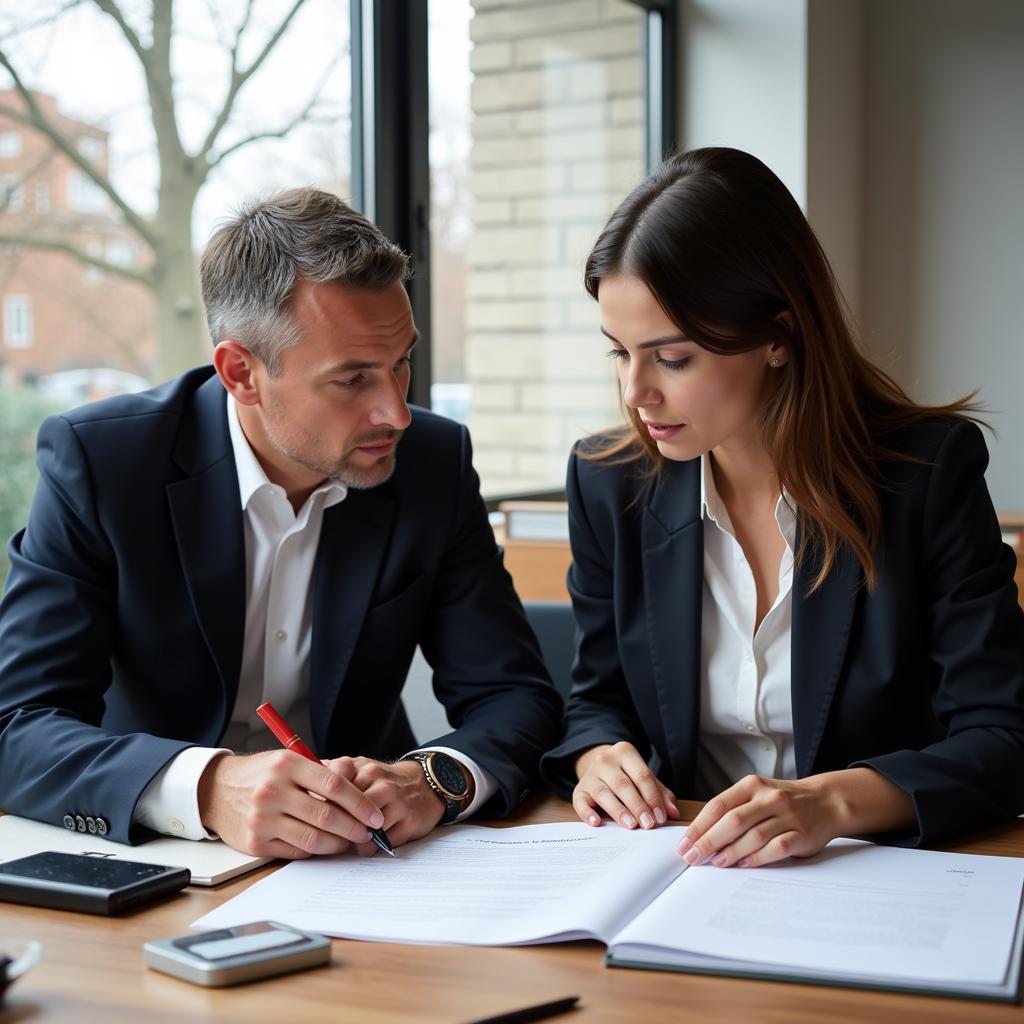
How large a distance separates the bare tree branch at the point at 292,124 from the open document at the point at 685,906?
165 cm

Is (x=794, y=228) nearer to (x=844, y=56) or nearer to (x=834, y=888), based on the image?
(x=834, y=888)

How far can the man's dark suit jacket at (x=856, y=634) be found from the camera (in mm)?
1580

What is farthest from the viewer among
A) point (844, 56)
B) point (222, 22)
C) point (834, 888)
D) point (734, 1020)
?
point (844, 56)

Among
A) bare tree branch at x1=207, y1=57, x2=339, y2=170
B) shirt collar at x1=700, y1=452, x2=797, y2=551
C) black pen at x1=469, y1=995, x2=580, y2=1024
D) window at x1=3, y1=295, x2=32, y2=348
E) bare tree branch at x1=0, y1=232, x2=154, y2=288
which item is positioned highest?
bare tree branch at x1=207, y1=57, x2=339, y2=170

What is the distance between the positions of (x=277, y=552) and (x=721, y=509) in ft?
2.07

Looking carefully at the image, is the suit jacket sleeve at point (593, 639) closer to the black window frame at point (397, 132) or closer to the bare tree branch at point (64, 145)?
the bare tree branch at point (64, 145)

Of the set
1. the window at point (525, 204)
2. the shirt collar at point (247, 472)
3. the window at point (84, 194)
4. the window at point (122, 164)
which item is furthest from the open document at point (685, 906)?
the window at point (525, 204)

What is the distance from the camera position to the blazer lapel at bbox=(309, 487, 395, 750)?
5.90 ft

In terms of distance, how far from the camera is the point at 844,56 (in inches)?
173

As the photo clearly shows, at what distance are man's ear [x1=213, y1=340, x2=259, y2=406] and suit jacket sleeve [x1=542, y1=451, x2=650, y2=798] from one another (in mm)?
481

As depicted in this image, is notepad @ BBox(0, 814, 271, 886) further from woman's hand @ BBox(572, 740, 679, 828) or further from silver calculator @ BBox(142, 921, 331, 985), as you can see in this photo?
woman's hand @ BBox(572, 740, 679, 828)

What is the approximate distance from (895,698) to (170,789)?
92 centimetres

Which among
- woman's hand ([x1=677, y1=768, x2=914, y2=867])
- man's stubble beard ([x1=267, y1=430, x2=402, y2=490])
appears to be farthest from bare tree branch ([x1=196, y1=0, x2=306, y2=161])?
woman's hand ([x1=677, y1=768, x2=914, y2=867])

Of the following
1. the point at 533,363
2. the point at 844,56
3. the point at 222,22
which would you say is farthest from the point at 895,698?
the point at 844,56
